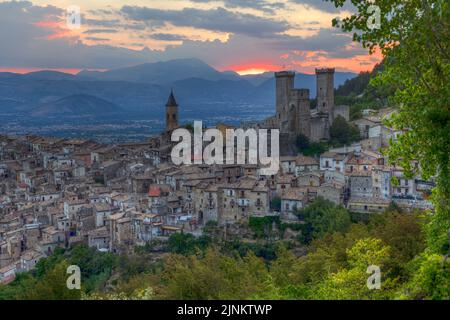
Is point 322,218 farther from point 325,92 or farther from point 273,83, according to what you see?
point 273,83

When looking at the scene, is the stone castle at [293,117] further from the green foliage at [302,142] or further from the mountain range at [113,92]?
the mountain range at [113,92]

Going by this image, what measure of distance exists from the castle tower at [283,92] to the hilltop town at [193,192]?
8 cm

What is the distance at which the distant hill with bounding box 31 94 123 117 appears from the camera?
124 metres

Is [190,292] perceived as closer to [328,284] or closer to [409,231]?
[328,284]

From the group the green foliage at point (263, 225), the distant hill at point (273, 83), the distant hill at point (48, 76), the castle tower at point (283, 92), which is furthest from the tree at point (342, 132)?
the distant hill at point (48, 76)

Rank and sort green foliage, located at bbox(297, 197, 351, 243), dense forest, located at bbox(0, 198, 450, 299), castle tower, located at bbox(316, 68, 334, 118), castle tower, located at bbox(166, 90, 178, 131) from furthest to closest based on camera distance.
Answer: castle tower, located at bbox(166, 90, 178, 131), castle tower, located at bbox(316, 68, 334, 118), green foliage, located at bbox(297, 197, 351, 243), dense forest, located at bbox(0, 198, 450, 299)

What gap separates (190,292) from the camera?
12836mm

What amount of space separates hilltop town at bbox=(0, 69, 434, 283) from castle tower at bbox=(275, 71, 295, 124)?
0.08 meters

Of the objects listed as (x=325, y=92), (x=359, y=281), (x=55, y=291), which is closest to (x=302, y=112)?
(x=325, y=92)

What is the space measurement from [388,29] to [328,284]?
5733 mm

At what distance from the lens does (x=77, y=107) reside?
132 m

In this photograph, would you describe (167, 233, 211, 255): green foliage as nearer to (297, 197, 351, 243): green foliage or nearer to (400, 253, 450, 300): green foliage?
(297, 197, 351, 243): green foliage

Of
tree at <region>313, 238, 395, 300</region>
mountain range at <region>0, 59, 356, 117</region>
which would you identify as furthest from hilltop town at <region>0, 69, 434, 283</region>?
mountain range at <region>0, 59, 356, 117</region>

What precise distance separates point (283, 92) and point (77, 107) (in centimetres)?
9837
